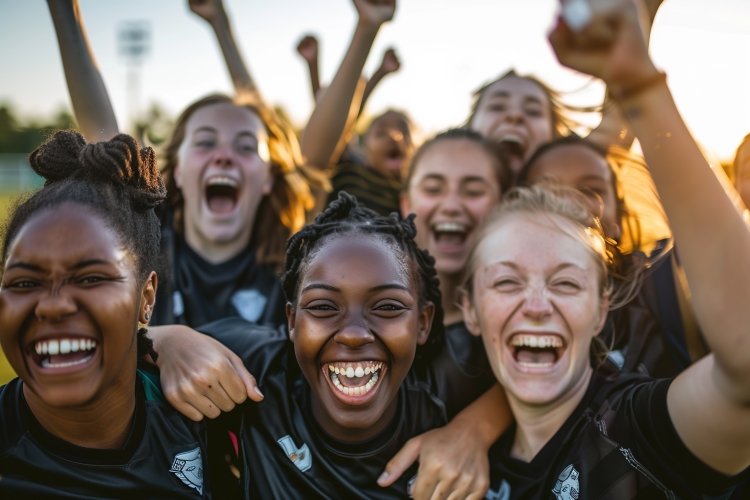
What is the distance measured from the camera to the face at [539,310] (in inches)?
102

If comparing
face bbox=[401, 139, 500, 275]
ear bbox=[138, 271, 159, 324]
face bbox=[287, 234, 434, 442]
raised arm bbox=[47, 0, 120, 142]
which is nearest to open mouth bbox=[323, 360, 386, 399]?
face bbox=[287, 234, 434, 442]

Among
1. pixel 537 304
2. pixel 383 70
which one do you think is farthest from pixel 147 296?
pixel 383 70

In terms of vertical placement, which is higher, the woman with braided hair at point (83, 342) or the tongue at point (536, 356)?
the woman with braided hair at point (83, 342)

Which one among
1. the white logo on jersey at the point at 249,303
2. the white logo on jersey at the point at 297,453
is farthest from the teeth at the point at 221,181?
the white logo on jersey at the point at 297,453

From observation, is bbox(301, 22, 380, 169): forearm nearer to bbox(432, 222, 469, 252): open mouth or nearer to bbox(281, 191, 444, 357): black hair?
bbox(432, 222, 469, 252): open mouth

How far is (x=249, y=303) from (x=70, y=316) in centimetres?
155

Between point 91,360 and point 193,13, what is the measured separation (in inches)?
126

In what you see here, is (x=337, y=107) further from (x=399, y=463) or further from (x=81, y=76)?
(x=399, y=463)

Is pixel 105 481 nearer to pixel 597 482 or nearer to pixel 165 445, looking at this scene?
pixel 165 445

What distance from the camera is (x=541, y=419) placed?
8.59 feet

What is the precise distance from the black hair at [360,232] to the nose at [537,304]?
410mm

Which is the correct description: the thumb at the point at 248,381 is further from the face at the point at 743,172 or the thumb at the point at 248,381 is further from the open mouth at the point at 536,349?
the face at the point at 743,172

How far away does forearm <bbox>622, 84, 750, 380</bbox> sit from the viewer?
1.69 m

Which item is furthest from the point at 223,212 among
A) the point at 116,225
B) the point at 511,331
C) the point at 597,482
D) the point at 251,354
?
the point at 597,482
